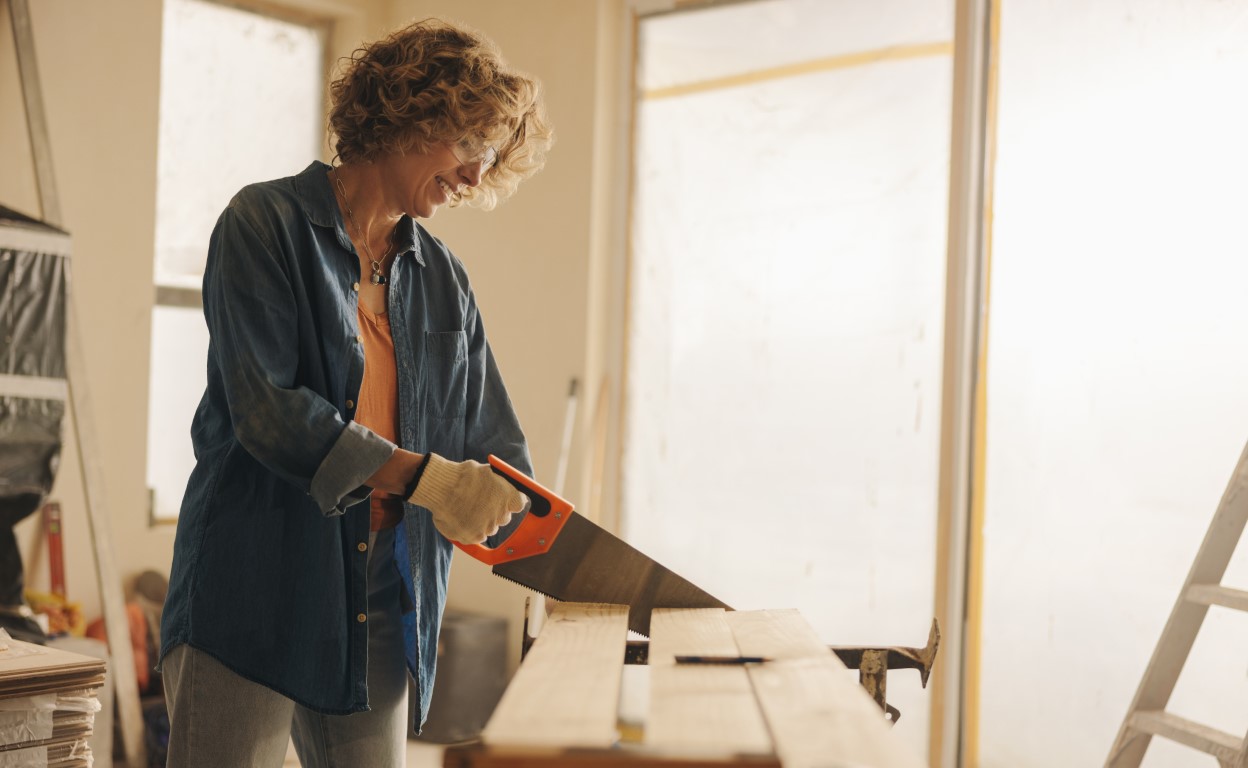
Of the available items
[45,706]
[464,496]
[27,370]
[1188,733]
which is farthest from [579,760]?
[27,370]

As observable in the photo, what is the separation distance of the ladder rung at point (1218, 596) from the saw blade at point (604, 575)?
1268 mm

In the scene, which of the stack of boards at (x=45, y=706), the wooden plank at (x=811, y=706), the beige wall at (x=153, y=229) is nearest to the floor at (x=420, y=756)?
the beige wall at (x=153, y=229)

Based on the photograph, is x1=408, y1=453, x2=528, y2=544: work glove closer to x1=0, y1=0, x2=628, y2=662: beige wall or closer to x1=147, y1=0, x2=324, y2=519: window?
x1=0, y1=0, x2=628, y2=662: beige wall

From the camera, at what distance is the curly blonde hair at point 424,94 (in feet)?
5.38

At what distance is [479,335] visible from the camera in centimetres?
186

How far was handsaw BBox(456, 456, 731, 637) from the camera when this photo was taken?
1.74m

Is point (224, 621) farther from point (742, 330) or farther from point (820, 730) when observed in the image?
point (742, 330)

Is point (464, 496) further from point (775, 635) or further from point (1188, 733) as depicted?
point (1188, 733)

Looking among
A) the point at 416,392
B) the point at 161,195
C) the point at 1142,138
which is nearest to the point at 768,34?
the point at 1142,138

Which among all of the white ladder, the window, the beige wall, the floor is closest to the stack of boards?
the floor

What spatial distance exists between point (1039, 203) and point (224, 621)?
2521 mm

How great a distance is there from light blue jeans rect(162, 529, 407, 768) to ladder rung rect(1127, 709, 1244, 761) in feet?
5.31

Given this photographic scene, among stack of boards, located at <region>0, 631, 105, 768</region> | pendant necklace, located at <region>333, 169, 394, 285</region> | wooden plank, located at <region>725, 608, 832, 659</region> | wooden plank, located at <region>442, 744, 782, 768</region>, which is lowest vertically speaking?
stack of boards, located at <region>0, 631, 105, 768</region>

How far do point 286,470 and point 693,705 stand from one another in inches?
23.7
